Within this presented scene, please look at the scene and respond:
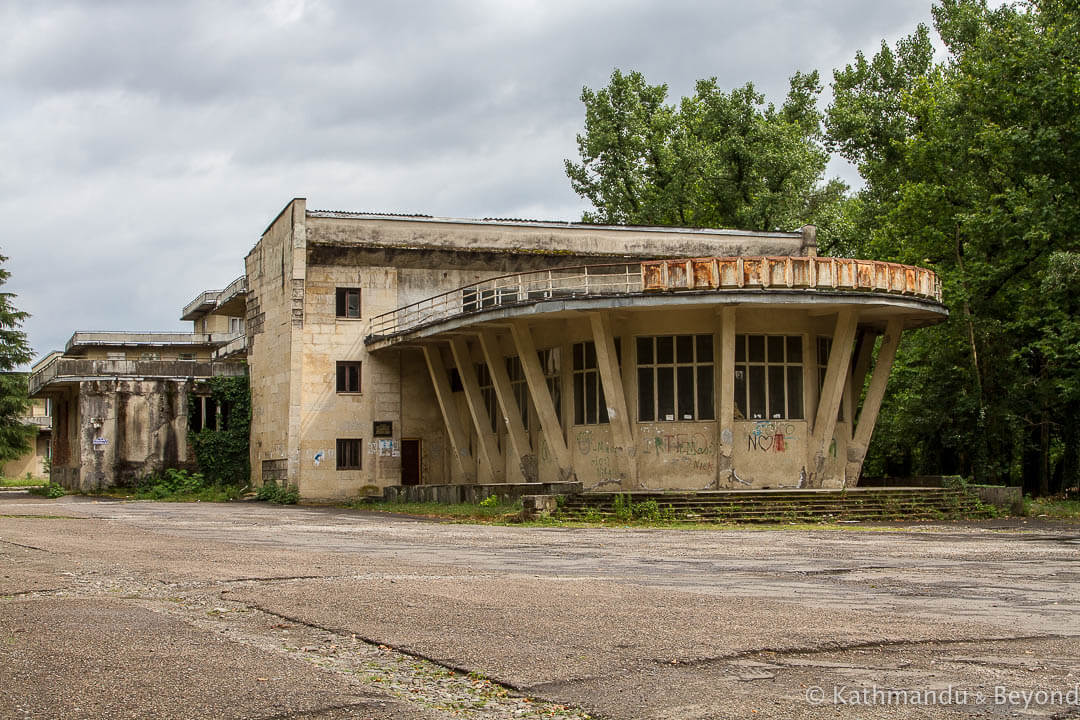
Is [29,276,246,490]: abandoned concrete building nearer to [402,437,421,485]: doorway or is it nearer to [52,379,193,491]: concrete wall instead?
[52,379,193,491]: concrete wall

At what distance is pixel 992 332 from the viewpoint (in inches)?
1359

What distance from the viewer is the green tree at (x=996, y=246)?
1206 inches

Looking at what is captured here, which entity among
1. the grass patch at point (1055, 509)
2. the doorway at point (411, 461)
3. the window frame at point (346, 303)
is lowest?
the grass patch at point (1055, 509)

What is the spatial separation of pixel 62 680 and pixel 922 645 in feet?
17.8

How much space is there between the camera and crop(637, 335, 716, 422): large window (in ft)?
95.8

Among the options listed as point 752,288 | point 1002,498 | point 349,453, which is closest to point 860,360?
point 1002,498

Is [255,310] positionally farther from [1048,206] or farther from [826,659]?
[826,659]

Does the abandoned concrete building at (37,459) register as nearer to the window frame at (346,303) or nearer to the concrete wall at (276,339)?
the concrete wall at (276,339)

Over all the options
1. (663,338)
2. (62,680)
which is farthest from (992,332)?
(62,680)

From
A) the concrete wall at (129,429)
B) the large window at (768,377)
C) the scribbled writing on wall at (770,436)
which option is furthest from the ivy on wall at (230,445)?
the scribbled writing on wall at (770,436)

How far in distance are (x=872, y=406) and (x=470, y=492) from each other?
1096 cm

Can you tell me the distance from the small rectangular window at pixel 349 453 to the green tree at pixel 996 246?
17.6 m

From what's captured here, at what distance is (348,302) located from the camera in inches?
1486

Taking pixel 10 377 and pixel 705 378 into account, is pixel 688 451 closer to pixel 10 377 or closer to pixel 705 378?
pixel 705 378
